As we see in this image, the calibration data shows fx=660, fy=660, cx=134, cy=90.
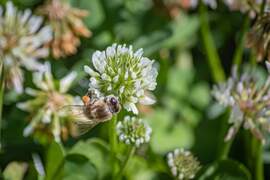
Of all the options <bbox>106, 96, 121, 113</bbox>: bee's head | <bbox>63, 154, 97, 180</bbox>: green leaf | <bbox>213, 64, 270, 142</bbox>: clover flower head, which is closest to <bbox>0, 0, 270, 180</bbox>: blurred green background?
<bbox>63, 154, 97, 180</bbox>: green leaf

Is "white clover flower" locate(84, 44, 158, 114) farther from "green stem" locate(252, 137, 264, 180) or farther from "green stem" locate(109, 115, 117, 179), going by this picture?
"green stem" locate(252, 137, 264, 180)

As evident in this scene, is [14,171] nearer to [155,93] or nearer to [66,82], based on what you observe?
[66,82]

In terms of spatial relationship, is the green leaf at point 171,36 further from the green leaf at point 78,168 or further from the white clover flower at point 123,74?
the white clover flower at point 123,74

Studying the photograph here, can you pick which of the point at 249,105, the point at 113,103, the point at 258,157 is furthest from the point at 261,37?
the point at 113,103

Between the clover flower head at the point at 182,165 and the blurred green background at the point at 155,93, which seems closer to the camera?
the clover flower head at the point at 182,165

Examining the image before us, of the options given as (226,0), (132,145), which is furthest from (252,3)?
(132,145)

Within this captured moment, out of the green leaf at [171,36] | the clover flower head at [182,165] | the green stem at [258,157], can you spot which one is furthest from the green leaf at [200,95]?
the clover flower head at [182,165]

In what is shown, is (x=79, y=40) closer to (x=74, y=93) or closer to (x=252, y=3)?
(x=74, y=93)
